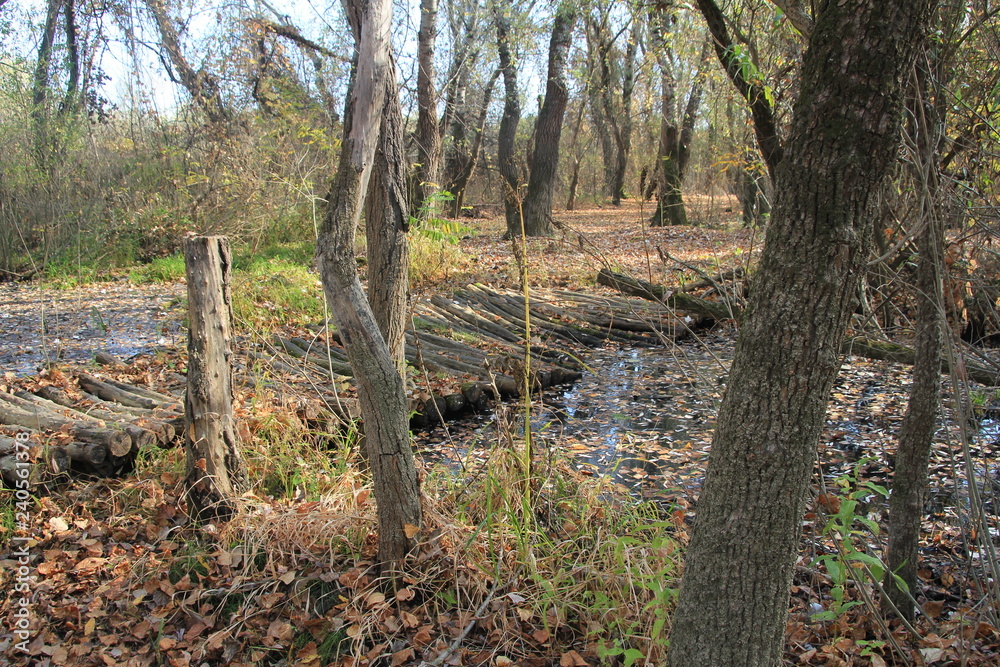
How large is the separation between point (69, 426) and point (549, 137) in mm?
11473

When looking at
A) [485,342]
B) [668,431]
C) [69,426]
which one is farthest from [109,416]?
[668,431]

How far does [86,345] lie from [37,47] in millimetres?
11924

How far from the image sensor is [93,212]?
36.1 ft

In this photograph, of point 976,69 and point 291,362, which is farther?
point 291,362

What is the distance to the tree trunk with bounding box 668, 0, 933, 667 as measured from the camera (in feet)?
5.12

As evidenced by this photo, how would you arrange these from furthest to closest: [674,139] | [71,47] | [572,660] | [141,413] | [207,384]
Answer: [674,139]
[71,47]
[141,413]
[207,384]
[572,660]

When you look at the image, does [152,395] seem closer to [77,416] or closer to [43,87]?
[77,416]

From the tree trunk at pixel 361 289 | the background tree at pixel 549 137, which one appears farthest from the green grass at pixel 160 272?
the tree trunk at pixel 361 289

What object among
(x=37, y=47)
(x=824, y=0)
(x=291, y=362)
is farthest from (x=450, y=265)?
(x=37, y=47)

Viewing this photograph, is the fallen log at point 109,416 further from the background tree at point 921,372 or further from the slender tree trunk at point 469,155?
the slender tree trunk at point 469,155

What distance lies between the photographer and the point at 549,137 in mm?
13875

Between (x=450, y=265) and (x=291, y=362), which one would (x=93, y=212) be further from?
(x=291, y=362)

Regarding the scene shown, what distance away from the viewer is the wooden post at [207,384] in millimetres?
3705

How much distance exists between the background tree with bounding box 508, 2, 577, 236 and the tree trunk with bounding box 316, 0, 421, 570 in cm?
1054
